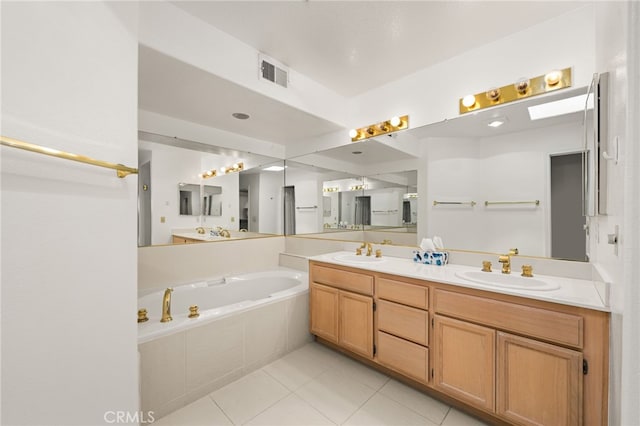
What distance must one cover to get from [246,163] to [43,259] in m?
2.58

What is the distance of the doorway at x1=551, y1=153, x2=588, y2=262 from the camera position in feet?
5.26

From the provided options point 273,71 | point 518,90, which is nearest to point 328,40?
point 273,71

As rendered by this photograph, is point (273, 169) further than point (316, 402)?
Yes

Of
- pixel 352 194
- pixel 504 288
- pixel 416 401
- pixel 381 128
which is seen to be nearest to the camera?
pixel 504 288

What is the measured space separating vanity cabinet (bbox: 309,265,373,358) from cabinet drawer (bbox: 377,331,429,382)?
106 millimetres

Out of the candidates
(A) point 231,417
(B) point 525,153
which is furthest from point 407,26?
(A) point 231,417

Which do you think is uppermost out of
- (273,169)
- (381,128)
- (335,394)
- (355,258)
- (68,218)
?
(381,128)

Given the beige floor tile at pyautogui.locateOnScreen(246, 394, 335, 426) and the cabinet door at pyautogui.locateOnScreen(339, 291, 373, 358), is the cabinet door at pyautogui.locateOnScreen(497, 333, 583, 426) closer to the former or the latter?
the cabinet door at pyautogui.locateOnScreen(339, 291, 373, 358)

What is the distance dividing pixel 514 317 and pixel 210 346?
1.94m

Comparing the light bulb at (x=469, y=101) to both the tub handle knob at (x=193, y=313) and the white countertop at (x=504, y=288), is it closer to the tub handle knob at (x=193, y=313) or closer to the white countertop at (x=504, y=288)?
the white countertop at (x=504, y=288)

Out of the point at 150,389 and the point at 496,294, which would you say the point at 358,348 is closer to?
the point at 496,294

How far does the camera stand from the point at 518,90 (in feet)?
6.10

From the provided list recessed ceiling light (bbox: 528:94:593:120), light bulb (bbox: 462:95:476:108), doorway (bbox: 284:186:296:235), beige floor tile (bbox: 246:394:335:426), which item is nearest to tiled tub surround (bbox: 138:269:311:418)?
beige floor tile (bbox: 246:394:335:426)

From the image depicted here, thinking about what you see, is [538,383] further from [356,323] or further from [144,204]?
[144,204]
